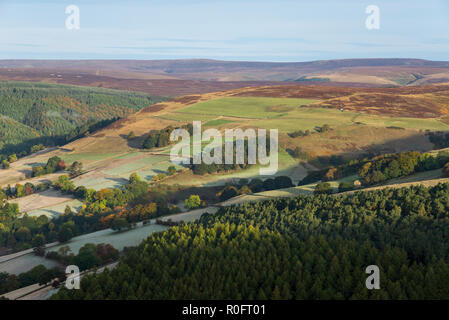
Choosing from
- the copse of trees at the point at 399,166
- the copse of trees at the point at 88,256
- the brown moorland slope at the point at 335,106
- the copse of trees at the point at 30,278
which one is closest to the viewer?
the copse of trees at the point at 30,278

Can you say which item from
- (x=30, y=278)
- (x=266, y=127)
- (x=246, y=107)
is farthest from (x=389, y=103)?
(x=30, y=278)

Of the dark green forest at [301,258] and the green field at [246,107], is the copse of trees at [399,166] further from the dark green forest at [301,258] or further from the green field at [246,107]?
the green field at [246,107]

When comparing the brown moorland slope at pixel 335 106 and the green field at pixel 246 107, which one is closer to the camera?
the brown moorland slope at pixel 335 106

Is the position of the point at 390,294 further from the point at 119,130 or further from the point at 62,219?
the point at 119,130

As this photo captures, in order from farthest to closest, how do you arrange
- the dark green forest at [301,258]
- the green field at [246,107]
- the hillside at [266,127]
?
the green field at [246,107], the hillside at [266,127], the dark green forest at [301,258]

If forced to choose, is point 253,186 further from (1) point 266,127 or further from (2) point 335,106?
(2) point 335,106

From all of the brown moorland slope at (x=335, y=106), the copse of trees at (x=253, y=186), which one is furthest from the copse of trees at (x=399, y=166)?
the brown moorland slope at (x=335, y=106)

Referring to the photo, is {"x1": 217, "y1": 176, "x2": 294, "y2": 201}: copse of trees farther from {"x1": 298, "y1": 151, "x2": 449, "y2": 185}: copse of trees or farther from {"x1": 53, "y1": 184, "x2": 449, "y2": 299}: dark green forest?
{"x1": 53, "y1": 184, "x2": 449, "y2": 299}: dark green forest
